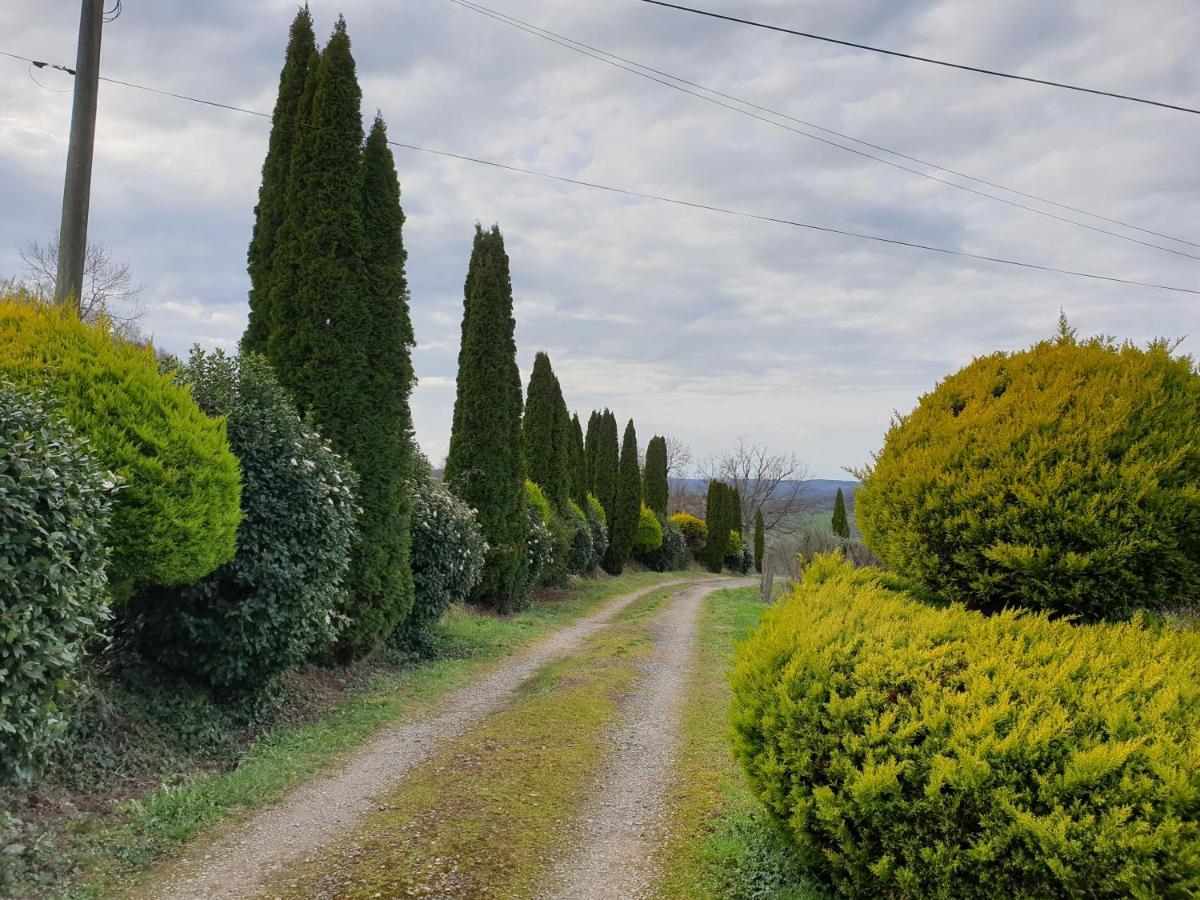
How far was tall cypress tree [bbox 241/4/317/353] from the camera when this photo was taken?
346 inches

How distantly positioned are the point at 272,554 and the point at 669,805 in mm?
3658

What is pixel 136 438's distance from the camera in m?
5.02

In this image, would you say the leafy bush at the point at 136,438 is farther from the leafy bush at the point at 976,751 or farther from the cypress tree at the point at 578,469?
the cypress tree at the point at 578,469

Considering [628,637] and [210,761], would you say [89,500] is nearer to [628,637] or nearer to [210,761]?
[210,761]

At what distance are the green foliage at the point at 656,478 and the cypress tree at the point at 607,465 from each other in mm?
4790

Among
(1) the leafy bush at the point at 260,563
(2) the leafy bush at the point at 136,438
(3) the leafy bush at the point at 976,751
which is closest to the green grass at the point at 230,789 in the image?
(1) the leafy bush at the point at 260,563

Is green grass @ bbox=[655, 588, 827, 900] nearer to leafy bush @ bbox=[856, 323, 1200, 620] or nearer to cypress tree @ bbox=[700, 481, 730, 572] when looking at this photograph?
leafy bush @ bbox=[856, 323, 1200, 620]

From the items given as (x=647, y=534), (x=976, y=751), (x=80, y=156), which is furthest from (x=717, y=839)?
(x=647, y=534)

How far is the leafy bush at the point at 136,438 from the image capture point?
15.8 feet

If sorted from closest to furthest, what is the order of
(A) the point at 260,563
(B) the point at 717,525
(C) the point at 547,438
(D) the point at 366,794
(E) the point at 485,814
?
(E) the point at 485,814, (D) the point at 366,794, (A) the point at 260,563, (C) the point at 547,438, (B) the point at 717,525

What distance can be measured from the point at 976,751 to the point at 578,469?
23280mm

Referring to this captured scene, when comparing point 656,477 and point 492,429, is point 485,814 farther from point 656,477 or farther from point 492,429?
point 656,477

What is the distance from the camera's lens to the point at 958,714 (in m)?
3.03

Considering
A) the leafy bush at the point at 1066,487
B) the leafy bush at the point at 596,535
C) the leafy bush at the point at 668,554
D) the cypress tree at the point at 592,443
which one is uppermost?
the cypress tree at the point at 592,443
